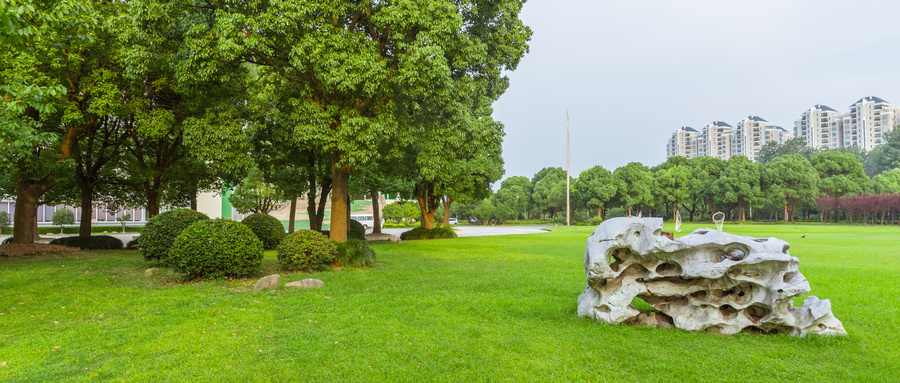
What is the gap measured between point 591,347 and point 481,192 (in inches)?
912

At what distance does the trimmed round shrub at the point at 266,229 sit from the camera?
16.2m

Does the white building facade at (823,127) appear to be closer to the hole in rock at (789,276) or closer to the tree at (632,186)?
the tree at (632,186)

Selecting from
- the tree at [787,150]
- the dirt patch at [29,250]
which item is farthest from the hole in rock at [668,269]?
the tree at [787,150]

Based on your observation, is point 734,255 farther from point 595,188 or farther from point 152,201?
A: point 595,188

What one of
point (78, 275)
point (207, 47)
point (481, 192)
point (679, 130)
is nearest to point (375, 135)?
point (207, 47)

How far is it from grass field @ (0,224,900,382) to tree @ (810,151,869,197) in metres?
55.9

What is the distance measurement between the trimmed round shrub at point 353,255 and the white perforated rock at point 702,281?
23.9 feet

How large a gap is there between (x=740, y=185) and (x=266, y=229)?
54137mm

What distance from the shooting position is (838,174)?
56125mm

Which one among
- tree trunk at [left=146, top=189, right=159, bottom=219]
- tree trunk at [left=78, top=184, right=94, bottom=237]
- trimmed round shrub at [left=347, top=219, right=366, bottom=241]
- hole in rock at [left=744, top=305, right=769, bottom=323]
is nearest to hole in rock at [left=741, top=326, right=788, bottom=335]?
hole in rock at [left=744, top=305, right=769, bottom=323]

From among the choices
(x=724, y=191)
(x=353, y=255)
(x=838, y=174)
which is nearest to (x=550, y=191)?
(x=724, y=191)

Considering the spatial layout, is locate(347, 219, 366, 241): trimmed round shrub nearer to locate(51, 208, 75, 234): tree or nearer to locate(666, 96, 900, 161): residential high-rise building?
locate(51, 208, 75, 234): tree

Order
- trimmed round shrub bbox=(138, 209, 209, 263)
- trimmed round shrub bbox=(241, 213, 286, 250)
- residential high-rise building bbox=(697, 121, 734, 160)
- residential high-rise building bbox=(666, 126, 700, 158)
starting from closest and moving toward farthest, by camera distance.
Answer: trimmed round shrub bbox=(138, 209, 209, 263) → trimmed round shrub bbox=(241, 213, 286, 250) → residential high-rise building bbox=(697, 121, 734, 160) → residential high-rise building bbox=(666, 126, 700, 158)

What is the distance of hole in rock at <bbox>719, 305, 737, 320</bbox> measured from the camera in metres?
5.64
